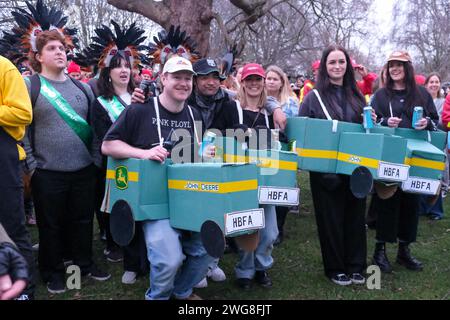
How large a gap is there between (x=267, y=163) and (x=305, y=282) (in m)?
1.36

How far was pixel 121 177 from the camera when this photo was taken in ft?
11.4

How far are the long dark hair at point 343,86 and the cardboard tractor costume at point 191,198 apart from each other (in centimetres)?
134

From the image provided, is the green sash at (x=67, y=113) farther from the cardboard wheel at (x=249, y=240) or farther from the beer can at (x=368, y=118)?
the beer can at (x=368, y=118)

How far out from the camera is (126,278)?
448 cm

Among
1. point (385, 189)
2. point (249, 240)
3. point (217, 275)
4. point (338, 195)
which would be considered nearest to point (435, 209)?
point (385, 189)

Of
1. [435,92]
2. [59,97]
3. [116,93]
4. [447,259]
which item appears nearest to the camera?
[59,97]

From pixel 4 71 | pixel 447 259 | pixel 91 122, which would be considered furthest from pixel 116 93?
pixel 447 259

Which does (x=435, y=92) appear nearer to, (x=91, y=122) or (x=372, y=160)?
(x=372, y=160)

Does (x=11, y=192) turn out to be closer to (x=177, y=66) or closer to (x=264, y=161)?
(x=177, y=66)

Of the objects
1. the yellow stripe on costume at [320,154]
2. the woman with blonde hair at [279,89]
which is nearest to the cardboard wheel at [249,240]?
the yellow stripe on costume at [320,154]

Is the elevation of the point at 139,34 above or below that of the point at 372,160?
above

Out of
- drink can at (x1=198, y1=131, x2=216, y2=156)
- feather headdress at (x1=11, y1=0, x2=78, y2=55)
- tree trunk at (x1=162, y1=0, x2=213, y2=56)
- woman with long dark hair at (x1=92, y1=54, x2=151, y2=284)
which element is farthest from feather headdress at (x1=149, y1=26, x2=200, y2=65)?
tree trunk at (x1=162, y1=0, x2=213, y2=56)

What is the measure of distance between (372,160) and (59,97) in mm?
2729

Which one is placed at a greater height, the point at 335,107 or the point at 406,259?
the point at 335,107
